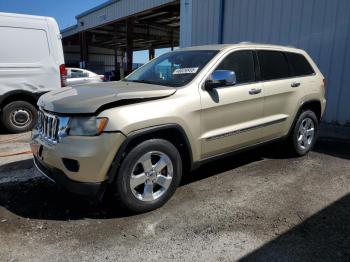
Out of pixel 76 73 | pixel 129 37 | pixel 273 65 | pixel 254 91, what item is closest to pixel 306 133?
pixel 273 65

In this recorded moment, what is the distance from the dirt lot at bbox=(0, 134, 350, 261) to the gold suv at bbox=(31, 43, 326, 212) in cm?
37

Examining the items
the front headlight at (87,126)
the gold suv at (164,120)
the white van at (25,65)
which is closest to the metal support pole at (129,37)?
the white van at (25,65)

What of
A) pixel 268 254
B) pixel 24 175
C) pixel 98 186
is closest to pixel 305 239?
pixel 268 254

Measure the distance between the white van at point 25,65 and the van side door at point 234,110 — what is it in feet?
15.4

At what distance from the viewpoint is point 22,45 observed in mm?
7273

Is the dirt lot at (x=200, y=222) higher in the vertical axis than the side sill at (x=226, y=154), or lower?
lower

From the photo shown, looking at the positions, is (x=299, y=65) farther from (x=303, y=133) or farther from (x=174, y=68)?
(x=174, y=68)

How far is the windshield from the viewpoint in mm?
4094

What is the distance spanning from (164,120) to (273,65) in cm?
220

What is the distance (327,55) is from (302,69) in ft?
9.78

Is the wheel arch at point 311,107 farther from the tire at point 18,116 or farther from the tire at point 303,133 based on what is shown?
the tire at point 18,116

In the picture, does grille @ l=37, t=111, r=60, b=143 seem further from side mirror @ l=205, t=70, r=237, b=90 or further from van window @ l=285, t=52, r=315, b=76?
van window @ l=285, t=52, r=315, b=76

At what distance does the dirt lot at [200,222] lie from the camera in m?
2.98

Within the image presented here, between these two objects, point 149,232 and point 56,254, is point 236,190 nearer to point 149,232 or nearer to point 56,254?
point 149,232
